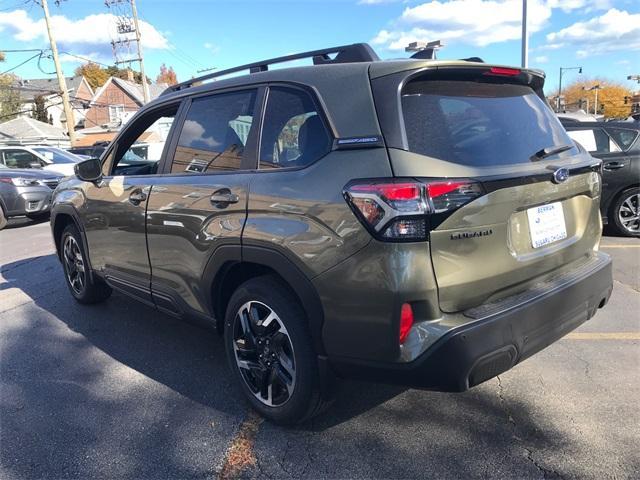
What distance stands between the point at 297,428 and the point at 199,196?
4.68 ft

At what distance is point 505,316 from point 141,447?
1940 millimetres

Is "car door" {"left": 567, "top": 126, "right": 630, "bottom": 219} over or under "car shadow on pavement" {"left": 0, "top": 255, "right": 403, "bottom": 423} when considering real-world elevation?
over

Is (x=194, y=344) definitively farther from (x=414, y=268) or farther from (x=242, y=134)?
(x=414, y=268)

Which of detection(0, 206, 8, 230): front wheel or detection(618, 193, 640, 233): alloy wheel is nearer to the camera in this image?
detection(618, 193, 640, 233): alloy wheel

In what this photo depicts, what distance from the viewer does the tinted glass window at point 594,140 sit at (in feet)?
23.9

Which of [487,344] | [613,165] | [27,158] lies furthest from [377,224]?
[27,158]

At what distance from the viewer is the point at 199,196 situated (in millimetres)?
3068

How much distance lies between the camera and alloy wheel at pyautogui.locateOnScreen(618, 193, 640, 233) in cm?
709

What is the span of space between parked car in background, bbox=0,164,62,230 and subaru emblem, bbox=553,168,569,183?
33.5 feet

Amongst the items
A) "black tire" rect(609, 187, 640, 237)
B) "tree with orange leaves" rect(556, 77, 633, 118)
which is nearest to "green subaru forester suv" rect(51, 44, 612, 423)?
"black tire" rect(609, 187, 640, 237)

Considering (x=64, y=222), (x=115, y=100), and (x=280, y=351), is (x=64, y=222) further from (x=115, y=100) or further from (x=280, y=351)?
(x=115, y=100)

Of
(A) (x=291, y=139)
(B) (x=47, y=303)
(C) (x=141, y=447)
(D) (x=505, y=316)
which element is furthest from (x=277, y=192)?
(B) (x=47, y=303)

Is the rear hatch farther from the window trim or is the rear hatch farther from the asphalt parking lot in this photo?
the asphalt parking lot

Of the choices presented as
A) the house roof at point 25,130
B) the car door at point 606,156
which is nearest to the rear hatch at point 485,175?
the car door at point 606,156
